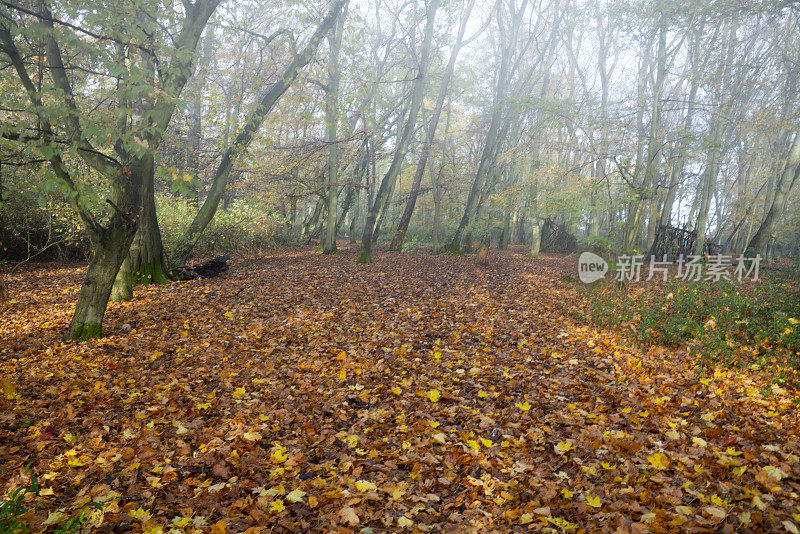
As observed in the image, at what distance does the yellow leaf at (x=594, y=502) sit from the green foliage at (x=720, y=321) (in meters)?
3.39

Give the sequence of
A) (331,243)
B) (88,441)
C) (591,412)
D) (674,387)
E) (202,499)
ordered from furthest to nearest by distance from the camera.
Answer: (331,243) → (674,387) → (591,412) → (88,441) → (202,499)

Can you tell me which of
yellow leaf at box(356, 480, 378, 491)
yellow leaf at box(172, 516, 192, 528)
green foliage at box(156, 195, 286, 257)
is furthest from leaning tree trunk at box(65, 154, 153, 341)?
green foliage at box(156, 195, 286, 257)

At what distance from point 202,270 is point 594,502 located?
1022 cm

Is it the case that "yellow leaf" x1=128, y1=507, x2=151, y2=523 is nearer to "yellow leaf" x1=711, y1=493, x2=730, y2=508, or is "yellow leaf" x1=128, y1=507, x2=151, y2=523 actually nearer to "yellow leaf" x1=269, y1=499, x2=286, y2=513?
"yellow leaf" x1=269, y1=499, x2=286, y2=513

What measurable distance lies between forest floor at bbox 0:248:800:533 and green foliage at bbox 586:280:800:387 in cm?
42

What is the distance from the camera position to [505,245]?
2258 cm

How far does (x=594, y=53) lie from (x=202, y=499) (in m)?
24.0

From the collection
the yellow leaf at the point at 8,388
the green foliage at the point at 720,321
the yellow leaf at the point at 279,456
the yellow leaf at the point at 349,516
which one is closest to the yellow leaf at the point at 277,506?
the yellow leaf at the point at 349,516

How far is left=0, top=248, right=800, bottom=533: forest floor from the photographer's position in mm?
2836

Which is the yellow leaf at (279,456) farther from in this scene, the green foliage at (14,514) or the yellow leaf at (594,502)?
the yellow leaf at (594,502)

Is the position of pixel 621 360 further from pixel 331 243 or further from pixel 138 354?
pixel 331 243

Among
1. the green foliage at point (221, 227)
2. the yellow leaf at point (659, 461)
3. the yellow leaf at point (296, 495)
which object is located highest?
the green foliage at point (221, 227)

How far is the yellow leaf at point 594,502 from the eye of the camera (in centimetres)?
289

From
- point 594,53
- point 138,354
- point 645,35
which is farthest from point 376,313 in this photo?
point 594,53
